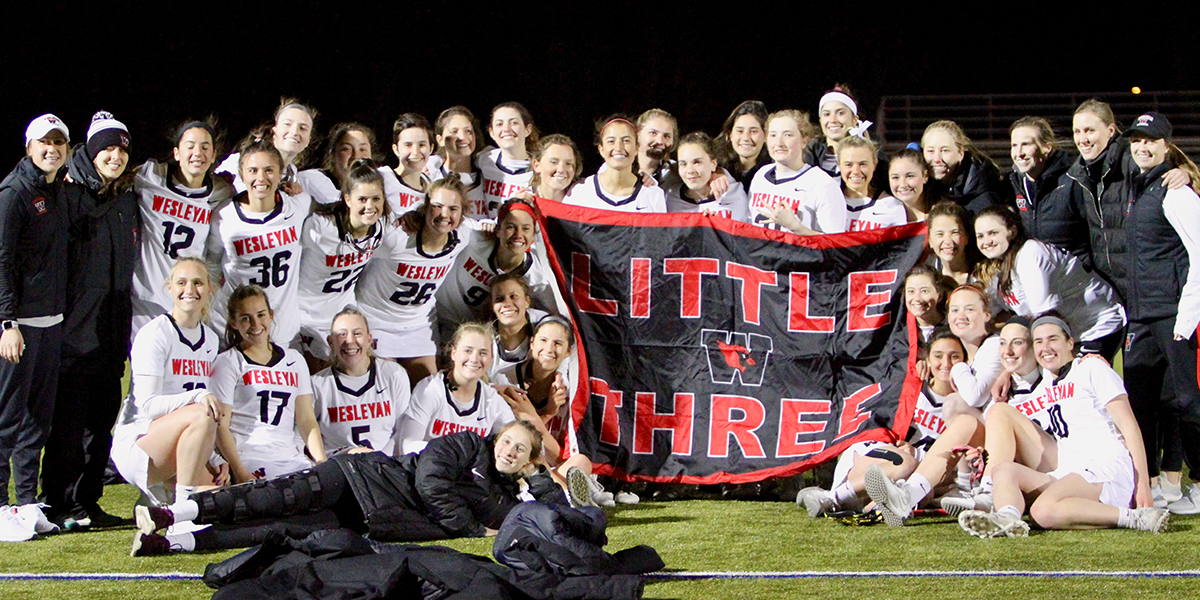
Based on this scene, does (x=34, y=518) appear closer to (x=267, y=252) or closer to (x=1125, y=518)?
(x=267, y=252)

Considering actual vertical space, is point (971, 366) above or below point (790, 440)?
above

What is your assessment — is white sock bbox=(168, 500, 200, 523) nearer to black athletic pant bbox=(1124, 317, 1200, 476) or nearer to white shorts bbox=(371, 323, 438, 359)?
white shorts bbox=(371, 323, 438, 359)

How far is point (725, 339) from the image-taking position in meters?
4.68

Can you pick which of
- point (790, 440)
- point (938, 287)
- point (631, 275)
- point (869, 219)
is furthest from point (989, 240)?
point (631, 275)

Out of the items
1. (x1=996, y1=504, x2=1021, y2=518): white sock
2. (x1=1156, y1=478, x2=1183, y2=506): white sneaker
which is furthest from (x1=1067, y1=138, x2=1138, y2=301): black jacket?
(x1=996, y1=504, x2=1021, y2=518): white sock

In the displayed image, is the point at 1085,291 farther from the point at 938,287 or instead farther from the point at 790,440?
the point at 790,440

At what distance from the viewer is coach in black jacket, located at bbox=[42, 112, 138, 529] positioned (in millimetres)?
4086

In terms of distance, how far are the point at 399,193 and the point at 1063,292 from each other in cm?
282

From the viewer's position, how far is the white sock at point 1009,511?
368cm

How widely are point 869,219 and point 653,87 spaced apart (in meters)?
11.6

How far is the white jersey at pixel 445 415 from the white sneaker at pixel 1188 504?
2515 millimetres

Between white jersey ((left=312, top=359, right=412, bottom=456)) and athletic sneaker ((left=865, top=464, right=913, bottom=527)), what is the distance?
1.81m

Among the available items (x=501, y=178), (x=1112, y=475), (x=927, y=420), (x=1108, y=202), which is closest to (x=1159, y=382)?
(x=1108, y=202)

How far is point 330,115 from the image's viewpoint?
15.1m
